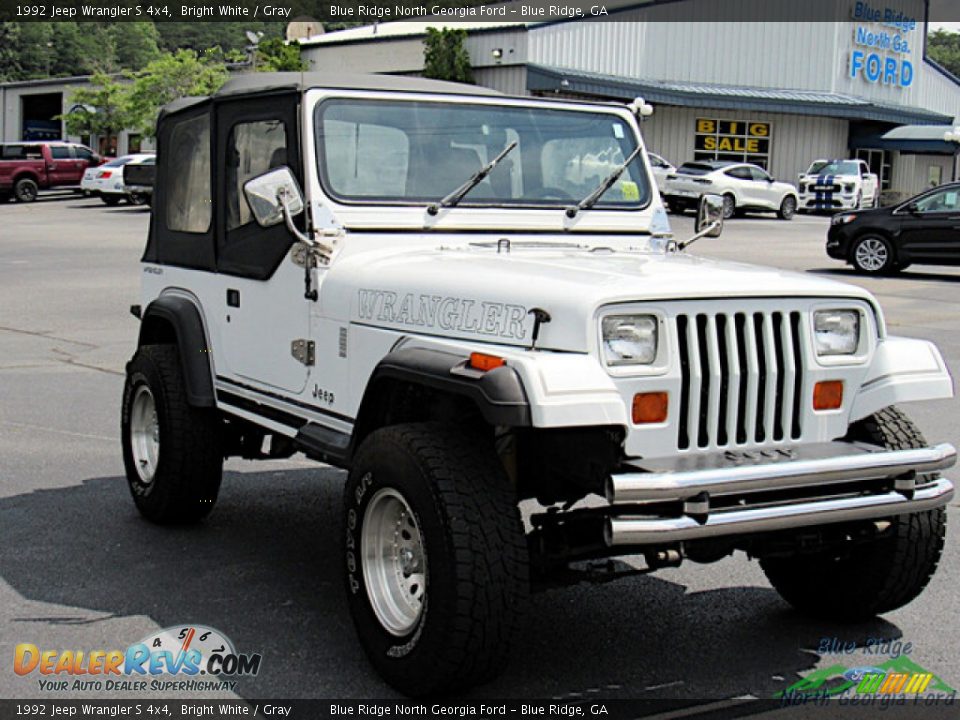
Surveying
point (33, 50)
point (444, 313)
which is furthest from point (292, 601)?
point (33, 50)

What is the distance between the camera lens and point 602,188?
6.17 metres

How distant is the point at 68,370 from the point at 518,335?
838cm

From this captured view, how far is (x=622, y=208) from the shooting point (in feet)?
20.4

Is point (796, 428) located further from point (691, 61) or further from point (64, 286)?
point (691, 61)

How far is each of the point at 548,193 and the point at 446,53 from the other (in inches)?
1457

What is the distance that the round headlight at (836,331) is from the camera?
15.3 feet

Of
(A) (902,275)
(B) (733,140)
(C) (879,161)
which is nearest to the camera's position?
(A) (902,275)

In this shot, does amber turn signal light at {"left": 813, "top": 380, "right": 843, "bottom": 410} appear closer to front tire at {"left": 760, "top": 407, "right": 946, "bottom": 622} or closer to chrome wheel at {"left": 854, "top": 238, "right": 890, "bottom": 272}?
front tire at {"left": 760, "top": 407, "right": 946, "bottom": 622}

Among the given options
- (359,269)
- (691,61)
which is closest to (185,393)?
(359,269)

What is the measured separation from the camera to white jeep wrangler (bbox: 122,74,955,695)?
13.8ft

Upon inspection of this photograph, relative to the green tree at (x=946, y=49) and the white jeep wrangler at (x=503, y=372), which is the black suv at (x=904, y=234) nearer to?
the white jeep wrangler at (x=503, y=372)

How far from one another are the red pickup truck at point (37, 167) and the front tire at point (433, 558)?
3798cm

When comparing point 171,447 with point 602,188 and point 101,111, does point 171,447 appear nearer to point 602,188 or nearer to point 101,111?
point 602,188

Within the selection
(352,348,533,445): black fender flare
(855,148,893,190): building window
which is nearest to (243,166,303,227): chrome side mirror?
(352,348,533,445): black fender flare
